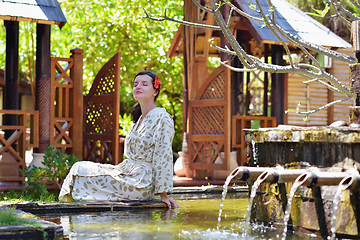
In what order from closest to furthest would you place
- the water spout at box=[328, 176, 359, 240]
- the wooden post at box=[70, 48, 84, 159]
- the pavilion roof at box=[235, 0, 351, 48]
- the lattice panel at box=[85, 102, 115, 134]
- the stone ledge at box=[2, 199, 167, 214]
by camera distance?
the water spout at box=[328, 176, 359, 240]
the stone ledge at box=[2, 199, 167, 214]
the wooden post at box=[70, 48, 84, 159]
the lattice panel at box=[85, 102, 115, 134]
the pavilion roof at box=[235, 0, 351, 48]

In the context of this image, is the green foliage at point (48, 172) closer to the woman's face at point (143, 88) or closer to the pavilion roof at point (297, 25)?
the woman's face at point (143, 88)

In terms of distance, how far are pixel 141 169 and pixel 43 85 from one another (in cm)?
313

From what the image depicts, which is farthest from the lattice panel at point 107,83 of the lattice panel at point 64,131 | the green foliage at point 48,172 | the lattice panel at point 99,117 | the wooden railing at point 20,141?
the green foliage at point 48,172

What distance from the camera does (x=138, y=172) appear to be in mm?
6406

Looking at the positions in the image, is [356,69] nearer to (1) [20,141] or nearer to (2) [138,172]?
(2) [138,172]

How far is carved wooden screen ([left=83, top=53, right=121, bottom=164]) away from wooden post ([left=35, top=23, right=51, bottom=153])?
860mm

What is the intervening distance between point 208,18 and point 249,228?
7215mm

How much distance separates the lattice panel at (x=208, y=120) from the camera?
10805 millimetres

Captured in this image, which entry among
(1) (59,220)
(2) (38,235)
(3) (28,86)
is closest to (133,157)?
(1) (59,220)

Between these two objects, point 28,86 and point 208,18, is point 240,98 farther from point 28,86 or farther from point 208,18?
point 28,86

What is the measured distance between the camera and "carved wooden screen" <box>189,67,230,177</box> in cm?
1062

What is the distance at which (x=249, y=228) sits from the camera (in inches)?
203

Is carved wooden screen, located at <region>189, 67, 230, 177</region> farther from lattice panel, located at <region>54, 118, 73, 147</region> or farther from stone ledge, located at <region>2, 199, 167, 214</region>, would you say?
stone ledge, located at <region>2, 199, 167, 214</region>

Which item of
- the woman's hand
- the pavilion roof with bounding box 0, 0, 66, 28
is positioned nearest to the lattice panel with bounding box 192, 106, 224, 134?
the pavilion roof with bounding box 0, 0, 66, 28
